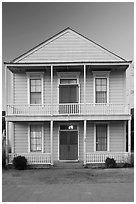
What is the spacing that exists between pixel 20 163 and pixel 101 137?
5.14 m

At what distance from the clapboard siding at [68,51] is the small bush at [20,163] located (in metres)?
5.90

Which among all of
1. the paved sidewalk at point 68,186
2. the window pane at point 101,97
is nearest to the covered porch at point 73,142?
the window pane at point 101,97

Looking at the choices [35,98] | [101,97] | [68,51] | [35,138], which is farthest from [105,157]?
[68,51]

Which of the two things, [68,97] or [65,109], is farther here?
[68,97]

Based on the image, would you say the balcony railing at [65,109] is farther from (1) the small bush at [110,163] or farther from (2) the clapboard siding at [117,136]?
(1) the small bush at [110,163]

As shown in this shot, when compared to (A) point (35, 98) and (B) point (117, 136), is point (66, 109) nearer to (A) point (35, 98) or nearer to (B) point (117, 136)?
(A) point (35, 98)

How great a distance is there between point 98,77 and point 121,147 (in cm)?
460

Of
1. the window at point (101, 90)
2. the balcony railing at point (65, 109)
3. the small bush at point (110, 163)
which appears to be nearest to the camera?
the small bush at point (110, 163)

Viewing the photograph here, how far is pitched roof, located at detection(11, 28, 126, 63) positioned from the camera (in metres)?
13.8

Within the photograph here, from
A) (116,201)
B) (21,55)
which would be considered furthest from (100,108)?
(116,201)

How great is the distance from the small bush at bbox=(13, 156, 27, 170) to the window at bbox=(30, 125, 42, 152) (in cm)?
125

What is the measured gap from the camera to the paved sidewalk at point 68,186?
6.81m

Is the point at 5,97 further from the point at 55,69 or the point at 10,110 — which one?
the point at 55,69

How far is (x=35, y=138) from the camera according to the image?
13.9m
